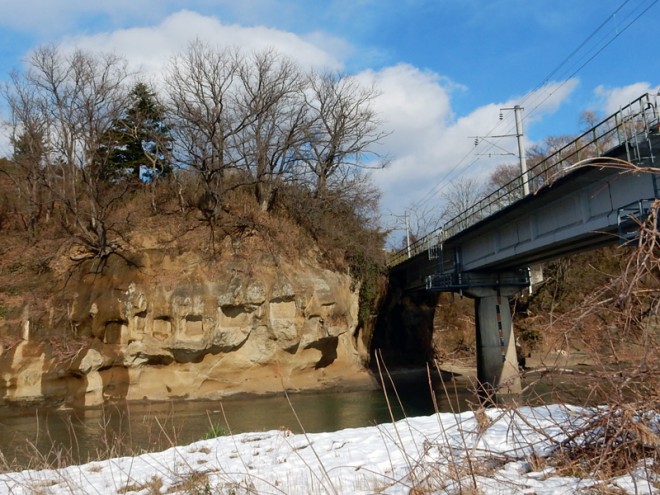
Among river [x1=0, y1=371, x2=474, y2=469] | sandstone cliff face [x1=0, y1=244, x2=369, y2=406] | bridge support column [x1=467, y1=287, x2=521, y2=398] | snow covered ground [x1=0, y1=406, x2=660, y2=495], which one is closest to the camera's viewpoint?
snow covered ground [x1=0, y1=406, x2=660, y2=495]

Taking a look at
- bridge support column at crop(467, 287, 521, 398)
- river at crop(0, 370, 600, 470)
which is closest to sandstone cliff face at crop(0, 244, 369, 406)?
river at crop(0, 370, 600, 470)

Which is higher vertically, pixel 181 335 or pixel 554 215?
pixel 554 215

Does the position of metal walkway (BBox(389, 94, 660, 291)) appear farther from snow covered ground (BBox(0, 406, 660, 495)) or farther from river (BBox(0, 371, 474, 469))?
river (BBox(0, 371, 474, 469))

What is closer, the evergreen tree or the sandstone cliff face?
the sandstone cliff face

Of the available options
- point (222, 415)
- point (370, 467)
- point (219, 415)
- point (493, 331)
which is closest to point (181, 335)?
point (222, 415)

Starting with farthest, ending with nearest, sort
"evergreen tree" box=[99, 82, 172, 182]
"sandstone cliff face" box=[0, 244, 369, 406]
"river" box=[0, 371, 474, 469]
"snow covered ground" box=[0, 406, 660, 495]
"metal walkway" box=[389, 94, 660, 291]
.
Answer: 1. "evergreen tree" box=[99, 82, 172, 182]
2. "sandstone cliff face" box=[0, 244, 369, 406]
3. "river" box=[0, 371, 474, 469]
4. "metal walkway" box=[389, 94, 660, 291]
5. "snow covered ground" box=[0, 406, 660, 495]

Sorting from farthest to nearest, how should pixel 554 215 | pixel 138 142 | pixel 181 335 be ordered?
1. pixel 138 142
2. pixel 181 335
3. pixel 554 215

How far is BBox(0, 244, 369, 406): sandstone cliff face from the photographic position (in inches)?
1028

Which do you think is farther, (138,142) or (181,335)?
(138,142)

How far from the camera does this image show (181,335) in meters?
28.0

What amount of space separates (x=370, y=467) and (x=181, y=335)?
23.1 m

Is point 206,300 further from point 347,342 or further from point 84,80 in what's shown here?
point 84,80

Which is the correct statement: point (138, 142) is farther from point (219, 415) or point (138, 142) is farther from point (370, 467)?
point (370, 467)

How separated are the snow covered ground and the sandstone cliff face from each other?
1952 cm
